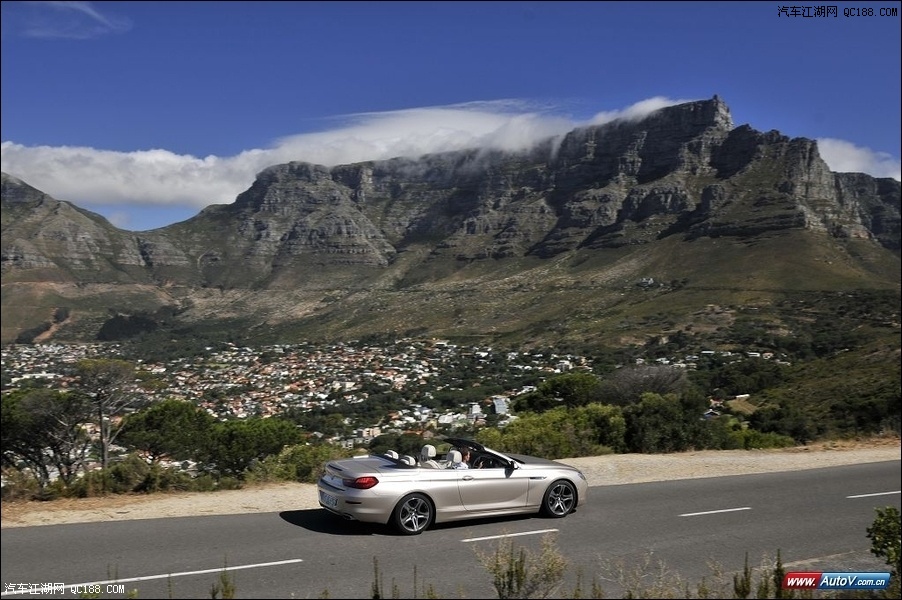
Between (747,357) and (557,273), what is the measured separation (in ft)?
241

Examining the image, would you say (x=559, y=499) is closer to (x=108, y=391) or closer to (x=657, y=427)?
(x=657, y=427)

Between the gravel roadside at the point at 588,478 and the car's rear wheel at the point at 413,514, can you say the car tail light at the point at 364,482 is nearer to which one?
the car's rear wheel at the point at 413,514

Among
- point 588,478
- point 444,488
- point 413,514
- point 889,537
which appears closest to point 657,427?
point 588,478

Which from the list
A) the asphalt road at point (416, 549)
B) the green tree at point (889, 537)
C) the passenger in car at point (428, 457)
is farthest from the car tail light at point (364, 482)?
the green tree at point (889, 537)

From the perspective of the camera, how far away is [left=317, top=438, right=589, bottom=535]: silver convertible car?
8.55 m

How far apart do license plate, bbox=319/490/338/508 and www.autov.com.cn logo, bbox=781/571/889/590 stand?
4.90 meters

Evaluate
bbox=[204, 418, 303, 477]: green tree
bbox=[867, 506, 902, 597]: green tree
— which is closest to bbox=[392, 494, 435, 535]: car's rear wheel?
bbox=[867, 506, 902, 597]: green tree

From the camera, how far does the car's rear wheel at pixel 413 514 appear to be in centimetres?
858

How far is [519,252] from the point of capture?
14875cm

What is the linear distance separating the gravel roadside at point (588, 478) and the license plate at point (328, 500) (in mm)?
1166

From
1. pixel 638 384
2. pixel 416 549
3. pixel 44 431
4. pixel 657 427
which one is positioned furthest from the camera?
pixel 638 384

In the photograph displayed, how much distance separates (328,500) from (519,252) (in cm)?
14126

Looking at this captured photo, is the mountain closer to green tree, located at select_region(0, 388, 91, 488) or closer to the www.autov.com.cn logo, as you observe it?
green tree, located at select_region(0, 388, 91, 488)

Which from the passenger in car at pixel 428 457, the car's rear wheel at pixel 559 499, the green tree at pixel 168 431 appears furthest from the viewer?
the green tree at pixel 168 431
